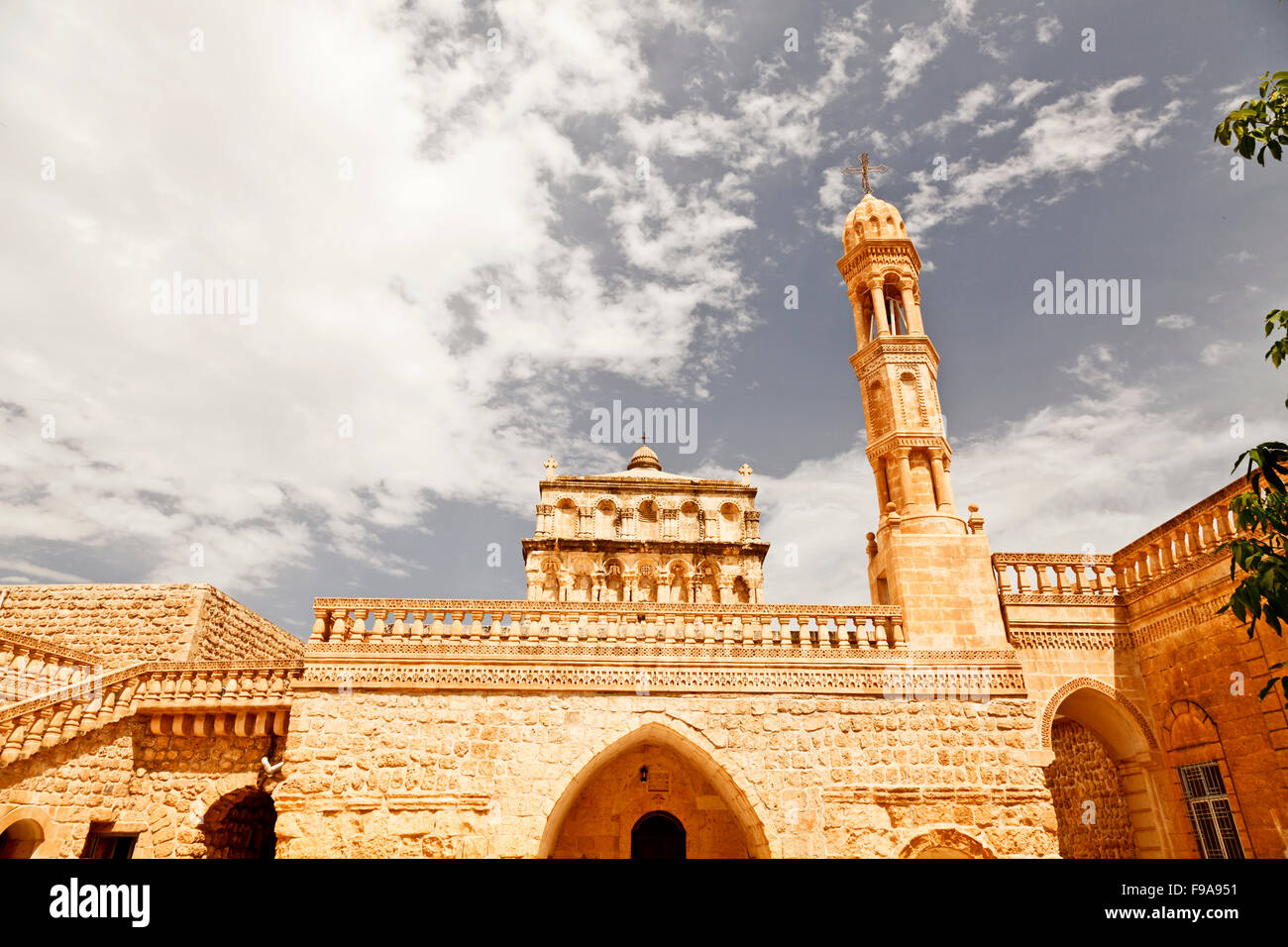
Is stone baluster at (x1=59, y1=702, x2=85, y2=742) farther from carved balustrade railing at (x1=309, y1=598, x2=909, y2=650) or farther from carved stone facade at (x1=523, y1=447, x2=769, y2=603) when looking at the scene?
carved stone facade at (x1=523, y1=447, x2=769, y2=603)

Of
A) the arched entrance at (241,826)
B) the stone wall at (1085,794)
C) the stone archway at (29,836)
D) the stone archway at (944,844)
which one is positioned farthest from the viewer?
the stone wall at (1085,794)

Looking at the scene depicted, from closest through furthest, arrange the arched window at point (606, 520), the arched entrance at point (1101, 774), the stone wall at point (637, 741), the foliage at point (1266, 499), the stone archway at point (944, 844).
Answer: the foliage at point (1266, 499), the stone wall at point (637, 741), the stone archway at point (944, 844), the arched entrance at point (1101, 774), the arched window at point (606, 520)

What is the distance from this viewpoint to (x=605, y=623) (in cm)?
1080

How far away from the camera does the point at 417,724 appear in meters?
9.79

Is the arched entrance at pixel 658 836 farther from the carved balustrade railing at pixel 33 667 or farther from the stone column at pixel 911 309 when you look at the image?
the stone column at pixel 911 309

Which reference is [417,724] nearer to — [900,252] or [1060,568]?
[1060,568]

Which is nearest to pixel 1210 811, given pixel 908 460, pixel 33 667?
pixel 908 460

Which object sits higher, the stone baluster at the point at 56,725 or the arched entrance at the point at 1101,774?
the stone baluster at the point at 56,725

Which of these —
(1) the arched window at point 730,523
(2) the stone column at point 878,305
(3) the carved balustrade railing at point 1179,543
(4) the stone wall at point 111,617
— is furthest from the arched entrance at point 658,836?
(1) the arched window at point 730,523

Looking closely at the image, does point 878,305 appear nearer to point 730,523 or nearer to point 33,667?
point 33,667

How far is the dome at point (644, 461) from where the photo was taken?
33406mm

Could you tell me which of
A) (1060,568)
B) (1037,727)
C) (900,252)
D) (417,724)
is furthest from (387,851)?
(900,252)

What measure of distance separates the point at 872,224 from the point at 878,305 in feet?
6.35

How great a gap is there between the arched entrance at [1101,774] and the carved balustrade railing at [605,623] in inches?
118
